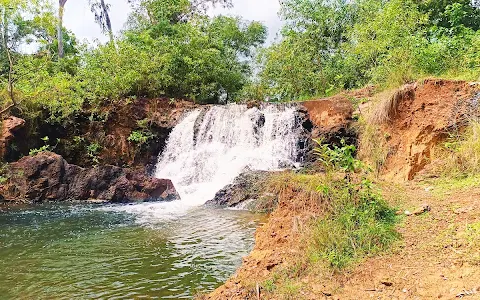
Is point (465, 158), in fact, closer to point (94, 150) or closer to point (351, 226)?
point (351, 226)

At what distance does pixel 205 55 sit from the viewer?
2245 cm

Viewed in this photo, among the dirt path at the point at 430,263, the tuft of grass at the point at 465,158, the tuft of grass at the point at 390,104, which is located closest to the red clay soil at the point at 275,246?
the dirt path at the point at 430,263

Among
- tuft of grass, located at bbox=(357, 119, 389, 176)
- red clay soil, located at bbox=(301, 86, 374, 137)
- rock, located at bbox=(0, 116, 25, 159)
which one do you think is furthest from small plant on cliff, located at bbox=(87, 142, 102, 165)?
tuft of grass, located at bbox=(357, 119, 389, 176)

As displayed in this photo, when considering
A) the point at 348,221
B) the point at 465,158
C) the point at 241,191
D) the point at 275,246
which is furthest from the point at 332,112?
the point at 348,221

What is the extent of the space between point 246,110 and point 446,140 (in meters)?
10.4

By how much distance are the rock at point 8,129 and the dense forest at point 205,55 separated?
714 mm

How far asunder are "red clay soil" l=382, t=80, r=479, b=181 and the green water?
147 inches

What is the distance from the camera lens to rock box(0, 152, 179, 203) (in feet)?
48.1

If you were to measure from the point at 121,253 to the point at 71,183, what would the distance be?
907cm

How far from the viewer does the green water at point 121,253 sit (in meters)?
5.78

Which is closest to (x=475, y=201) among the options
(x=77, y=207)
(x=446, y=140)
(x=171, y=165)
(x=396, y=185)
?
(x=396, y=185)

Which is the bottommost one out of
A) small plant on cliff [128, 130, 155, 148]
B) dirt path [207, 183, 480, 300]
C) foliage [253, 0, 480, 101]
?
dirt path [207, 183, 480, 300]

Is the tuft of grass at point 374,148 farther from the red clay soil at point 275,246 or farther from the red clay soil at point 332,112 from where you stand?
the red clay soil at point 332,112

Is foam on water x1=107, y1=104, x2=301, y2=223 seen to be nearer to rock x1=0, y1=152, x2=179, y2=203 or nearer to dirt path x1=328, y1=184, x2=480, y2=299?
rock x1=0, y1=152, x2=179, y2=203
